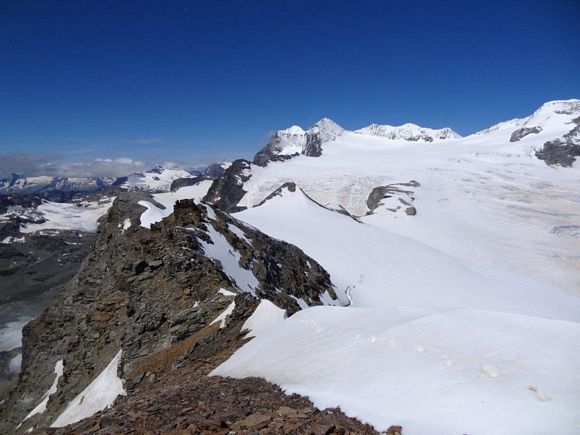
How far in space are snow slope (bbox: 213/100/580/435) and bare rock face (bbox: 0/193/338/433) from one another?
310cm

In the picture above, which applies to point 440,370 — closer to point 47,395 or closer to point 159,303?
point 159,303

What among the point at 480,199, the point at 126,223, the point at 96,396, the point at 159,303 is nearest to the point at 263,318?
the point at 159,303

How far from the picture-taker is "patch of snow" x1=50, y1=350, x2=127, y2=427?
17328 millimetres

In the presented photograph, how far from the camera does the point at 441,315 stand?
9.92 m

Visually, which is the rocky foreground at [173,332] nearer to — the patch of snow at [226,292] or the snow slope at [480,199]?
the patch of snow at [226,292]

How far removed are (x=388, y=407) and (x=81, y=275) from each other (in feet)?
109

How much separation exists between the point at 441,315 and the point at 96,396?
16.1m

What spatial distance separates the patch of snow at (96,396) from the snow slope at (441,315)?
23.4ft

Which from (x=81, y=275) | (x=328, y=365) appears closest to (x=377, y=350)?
(x=328, y=365)

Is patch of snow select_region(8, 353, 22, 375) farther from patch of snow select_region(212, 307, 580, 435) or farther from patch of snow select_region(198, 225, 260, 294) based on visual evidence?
patch of snow select_region(212, 307, 580, 435)

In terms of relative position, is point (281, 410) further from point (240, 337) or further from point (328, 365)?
point (240, 337)

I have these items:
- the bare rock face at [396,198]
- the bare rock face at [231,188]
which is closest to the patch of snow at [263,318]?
the bare rock face at [396,198]

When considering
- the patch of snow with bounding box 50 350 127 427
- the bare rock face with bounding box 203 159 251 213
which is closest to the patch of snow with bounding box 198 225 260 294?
the patch of snow with bounding box 50 350 127 427

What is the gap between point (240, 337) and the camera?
51.4 ft
